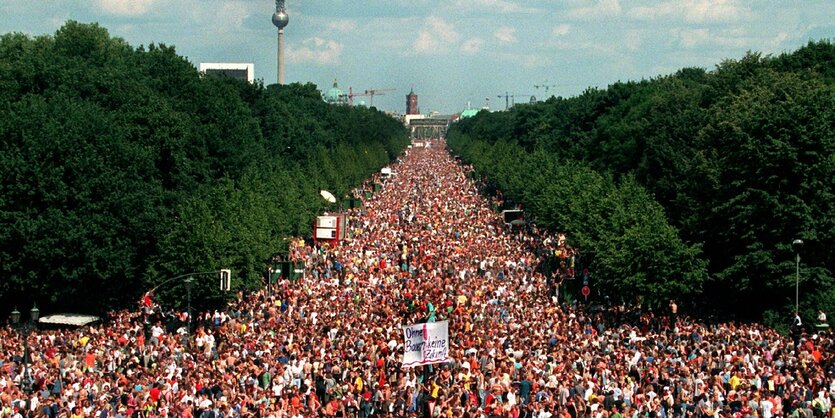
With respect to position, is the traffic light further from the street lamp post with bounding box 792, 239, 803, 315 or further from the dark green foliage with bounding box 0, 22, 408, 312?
the street lamp post with bounding box 792, 239, 803, 315

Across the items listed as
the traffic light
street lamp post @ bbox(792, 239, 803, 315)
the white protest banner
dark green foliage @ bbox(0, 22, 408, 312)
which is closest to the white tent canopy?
dark green foliage @ bbox(0, 22, 408, 312)

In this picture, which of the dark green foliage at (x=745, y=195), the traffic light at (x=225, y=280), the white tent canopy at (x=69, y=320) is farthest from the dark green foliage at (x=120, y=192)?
the dark green foliage at (x=745, y=195)

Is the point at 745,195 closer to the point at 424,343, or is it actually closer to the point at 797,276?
the point at 797,276

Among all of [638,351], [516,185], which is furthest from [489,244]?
[638,351]

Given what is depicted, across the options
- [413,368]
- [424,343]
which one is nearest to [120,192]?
[413,368]

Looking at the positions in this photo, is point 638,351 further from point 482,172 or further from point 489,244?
point 482,172

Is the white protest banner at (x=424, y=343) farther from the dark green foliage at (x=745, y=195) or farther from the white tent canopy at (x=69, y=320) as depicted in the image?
the white tent canopy at (x=69, y=320)
